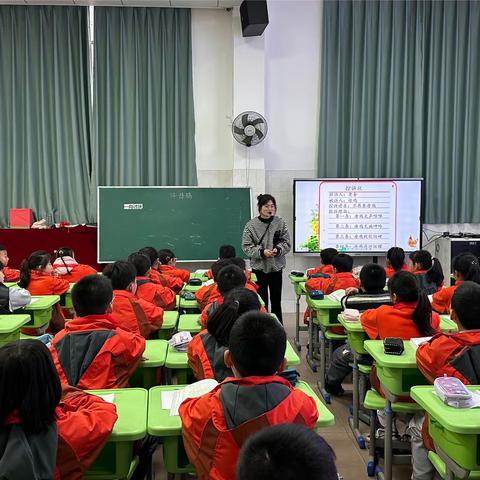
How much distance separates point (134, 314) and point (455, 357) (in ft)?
5.19

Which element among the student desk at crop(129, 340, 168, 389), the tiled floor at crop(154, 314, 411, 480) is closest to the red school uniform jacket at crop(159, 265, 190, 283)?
the tiled floor at crop(154, 314, 411, 480)

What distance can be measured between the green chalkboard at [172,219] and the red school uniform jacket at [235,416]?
193 inches

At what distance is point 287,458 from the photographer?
0.78 m

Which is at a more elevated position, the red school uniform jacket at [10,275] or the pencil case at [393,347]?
the pencil case at [393,347]

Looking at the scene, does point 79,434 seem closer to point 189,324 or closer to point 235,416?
point 235,416

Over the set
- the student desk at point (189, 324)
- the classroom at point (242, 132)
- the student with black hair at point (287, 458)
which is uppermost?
the classroom at point (242, 132)

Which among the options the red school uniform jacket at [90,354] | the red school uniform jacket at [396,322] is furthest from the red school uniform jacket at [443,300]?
the red school uniform jacket at [90,354]

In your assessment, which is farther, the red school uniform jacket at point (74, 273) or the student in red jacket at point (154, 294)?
the red school uniform jacket at point (74, 273)

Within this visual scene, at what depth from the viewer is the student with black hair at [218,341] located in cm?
217

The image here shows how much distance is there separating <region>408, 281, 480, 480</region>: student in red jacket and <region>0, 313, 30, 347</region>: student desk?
2032mm

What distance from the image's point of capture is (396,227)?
22.0ft

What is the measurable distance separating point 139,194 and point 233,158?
123cm

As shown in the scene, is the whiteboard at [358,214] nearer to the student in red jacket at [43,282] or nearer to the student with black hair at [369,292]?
the student with black hair at [369,292]

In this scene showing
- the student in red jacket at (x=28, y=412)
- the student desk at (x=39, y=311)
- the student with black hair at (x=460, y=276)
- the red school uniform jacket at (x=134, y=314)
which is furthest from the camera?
the student with black hair at (x=460, y=276)
